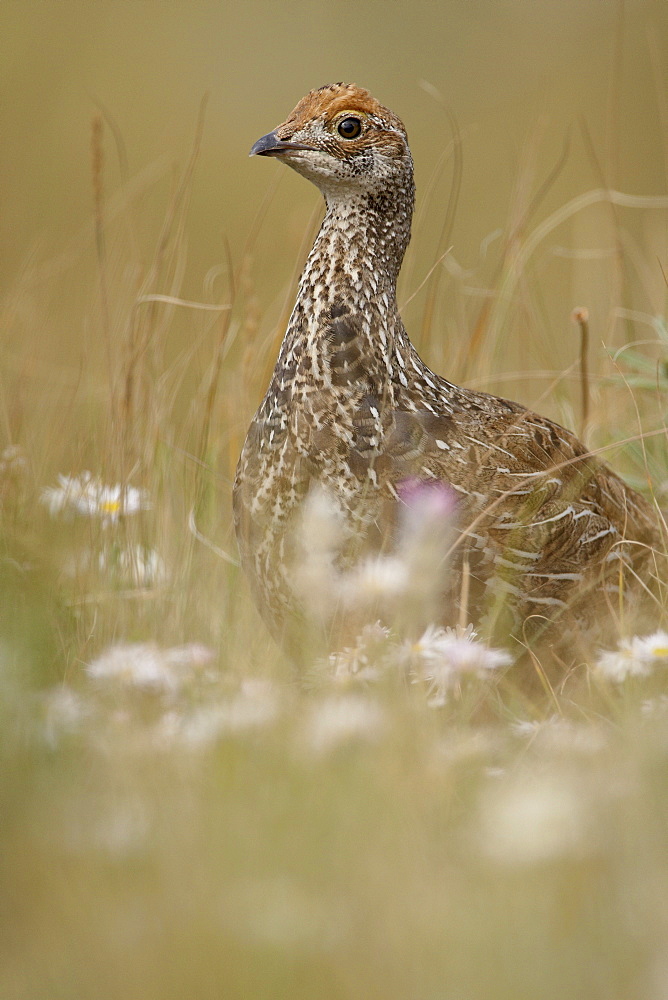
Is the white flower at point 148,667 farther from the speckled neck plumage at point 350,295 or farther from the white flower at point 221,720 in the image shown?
the speckled neck plumage at point 350,295

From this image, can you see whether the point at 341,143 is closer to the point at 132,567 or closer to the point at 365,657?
the point at 132,567

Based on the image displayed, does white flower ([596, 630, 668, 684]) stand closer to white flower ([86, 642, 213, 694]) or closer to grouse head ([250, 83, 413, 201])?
white flower ([86, 642, 213, 694])

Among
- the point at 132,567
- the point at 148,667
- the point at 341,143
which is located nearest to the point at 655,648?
the point at 148,667

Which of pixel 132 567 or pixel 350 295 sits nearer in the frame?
pixel 350 295

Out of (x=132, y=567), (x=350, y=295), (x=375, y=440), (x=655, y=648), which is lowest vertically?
(x=132, y=567)

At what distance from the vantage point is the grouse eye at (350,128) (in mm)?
3553

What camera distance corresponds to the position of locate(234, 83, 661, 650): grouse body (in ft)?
10.9

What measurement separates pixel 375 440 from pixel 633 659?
1.00 metres

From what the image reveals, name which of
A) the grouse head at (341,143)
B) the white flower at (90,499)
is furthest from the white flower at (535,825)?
the grouse head at (341,143)

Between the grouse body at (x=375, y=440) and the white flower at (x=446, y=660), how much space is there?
35 centimetres

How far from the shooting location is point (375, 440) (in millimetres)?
3348

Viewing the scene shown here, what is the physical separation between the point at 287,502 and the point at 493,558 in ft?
2.16

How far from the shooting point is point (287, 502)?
3338 millimetres

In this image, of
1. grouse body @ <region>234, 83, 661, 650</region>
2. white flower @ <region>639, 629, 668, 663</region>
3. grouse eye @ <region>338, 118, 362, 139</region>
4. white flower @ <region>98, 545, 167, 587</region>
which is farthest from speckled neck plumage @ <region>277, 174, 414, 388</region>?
white flower @ <region>639, 629, 668, 663</region>
